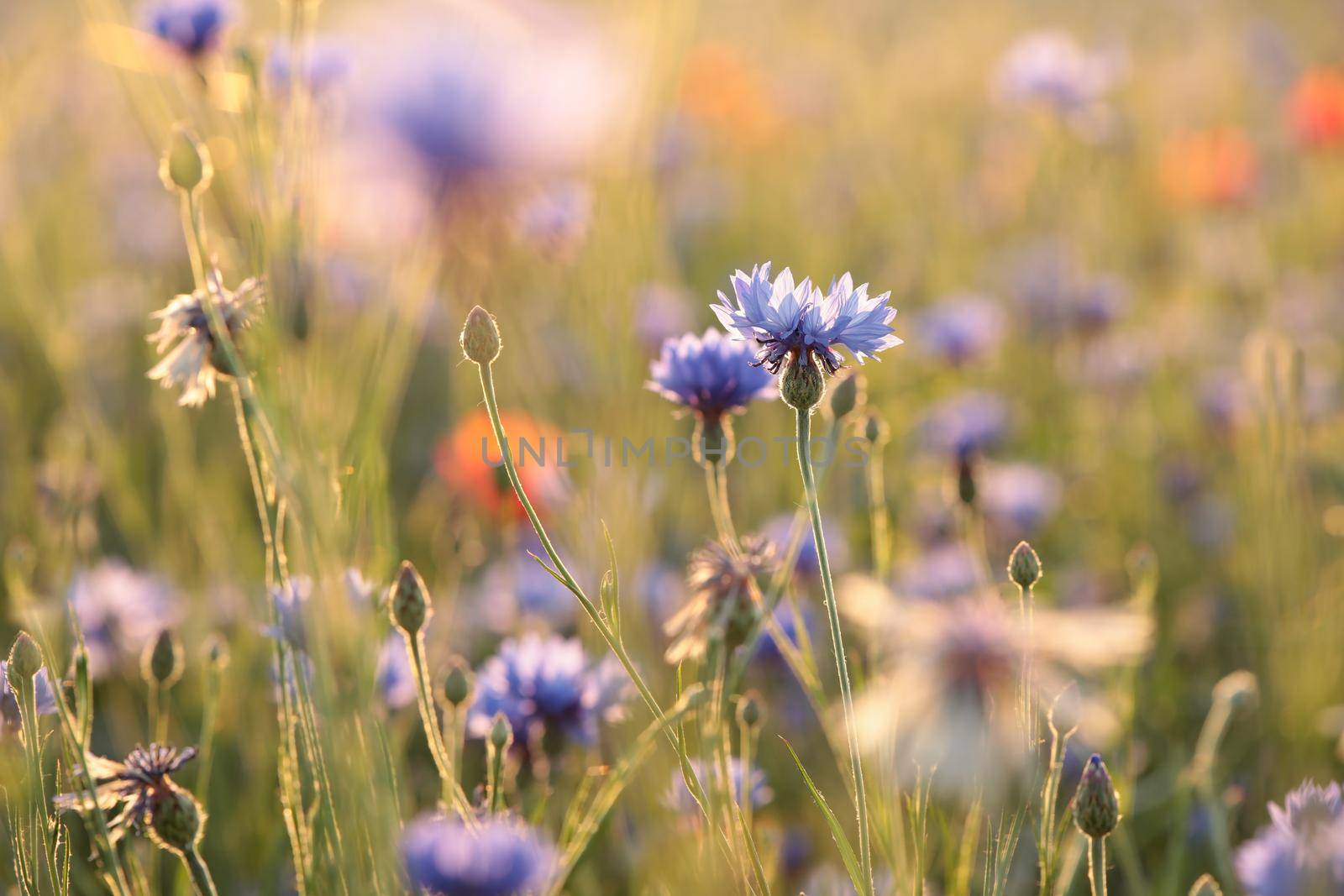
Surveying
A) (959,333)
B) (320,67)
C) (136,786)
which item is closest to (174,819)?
(136,786)

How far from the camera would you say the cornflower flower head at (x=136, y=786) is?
0.85 metres

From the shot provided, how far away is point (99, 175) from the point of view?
3.89 metres

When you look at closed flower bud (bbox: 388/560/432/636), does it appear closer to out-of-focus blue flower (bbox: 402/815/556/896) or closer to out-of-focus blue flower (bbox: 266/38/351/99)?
out-of-focus blue flower (bbox: 402/815/556/896)

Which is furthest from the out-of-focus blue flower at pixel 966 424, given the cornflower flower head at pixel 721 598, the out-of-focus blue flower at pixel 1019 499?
the cornflower flower head at pixel 721 598

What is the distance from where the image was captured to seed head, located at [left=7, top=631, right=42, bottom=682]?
0.78 metres

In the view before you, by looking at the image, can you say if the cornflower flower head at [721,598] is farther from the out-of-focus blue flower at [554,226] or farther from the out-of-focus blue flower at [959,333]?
the out-of-focus blue flower at [959,333]

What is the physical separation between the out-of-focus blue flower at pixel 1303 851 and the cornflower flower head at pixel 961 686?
0.54 ft

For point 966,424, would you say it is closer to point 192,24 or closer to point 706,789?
point 706,789

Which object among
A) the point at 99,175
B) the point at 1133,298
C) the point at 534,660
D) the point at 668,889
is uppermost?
the point at 99,175

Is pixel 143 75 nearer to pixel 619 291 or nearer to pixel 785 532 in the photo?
pixel 619 291

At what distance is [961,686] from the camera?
91 centimetres

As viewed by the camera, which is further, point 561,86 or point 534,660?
point 534,660

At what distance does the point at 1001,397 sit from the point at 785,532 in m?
1.20

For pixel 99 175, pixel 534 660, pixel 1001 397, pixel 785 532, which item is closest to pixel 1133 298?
pixel 1001 397
